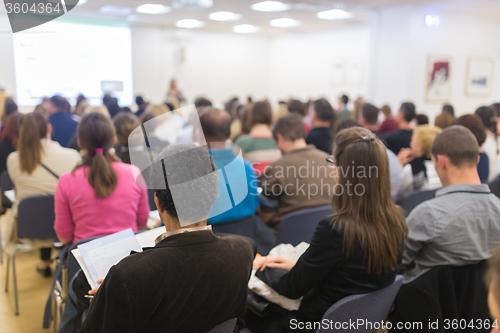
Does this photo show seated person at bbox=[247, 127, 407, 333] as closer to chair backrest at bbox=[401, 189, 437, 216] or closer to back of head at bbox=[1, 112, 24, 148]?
chair backrest at bbox=[401, 189, 437, 216]

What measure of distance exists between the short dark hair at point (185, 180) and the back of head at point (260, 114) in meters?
2.64

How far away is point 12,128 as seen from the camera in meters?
3.39

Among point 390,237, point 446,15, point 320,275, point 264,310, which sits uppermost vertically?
point 446,15

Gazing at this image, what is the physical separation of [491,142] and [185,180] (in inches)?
126

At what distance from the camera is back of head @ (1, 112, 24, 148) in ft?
10.8

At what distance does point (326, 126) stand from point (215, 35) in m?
8.64

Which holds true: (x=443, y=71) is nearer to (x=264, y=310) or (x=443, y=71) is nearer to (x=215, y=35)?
(x=215, y=35)

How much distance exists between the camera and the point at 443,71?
777 centimetres

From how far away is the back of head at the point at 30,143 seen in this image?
2.67 metres

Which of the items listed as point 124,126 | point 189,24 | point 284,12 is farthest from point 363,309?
point 189,24

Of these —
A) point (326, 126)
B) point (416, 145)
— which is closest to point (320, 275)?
point (416, 145)

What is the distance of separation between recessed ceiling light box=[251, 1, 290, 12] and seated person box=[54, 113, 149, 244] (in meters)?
6.01

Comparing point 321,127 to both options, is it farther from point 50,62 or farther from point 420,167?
point 50,62

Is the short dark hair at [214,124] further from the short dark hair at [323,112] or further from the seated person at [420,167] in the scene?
the short dark hair at [323,112]
